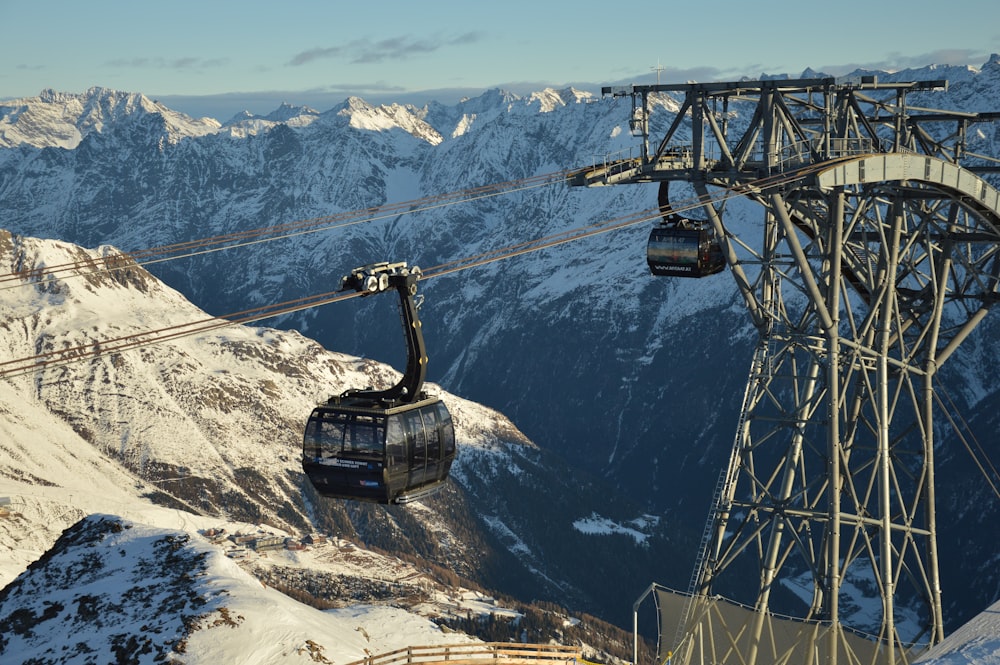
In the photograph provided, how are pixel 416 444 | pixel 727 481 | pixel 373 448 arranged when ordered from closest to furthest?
pixel 373 448 < pixel 416 444 < pixel 727 481

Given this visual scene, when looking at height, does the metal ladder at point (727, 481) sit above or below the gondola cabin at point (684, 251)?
below

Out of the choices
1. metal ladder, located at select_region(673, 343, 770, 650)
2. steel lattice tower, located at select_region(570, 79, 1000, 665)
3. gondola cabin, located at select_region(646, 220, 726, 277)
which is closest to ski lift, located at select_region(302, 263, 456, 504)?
steel lattice tower, located at select_region(570, 79, 1000, 665)

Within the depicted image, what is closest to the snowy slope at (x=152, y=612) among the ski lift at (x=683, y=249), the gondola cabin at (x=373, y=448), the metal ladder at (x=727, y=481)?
the metal ladder at (x=727, y=481)

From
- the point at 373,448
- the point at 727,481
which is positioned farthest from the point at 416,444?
the point at 727,481

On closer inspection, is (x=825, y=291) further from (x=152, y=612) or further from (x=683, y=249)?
(x=152, y=612)

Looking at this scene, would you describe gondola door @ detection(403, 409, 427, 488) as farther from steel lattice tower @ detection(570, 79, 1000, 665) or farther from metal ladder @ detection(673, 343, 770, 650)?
metal ladder @ detection(673, 343, 770, 650)

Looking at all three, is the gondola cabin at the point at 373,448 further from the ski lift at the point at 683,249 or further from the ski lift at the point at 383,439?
the ski lift at the point at 683,249
